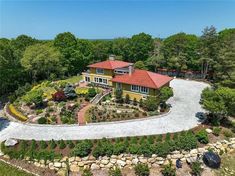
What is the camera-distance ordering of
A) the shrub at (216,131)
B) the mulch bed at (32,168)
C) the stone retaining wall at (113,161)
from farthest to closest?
1. the shrub at (216,131)
2. the stone retaining wall at (113,161)
3. the mulch bed at (32,168)

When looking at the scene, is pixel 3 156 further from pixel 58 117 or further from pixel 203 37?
pixel 203 37

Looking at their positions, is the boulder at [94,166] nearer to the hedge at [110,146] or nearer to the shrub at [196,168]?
the hedge at [110,146]

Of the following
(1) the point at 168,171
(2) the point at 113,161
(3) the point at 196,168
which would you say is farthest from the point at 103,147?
(3) the point at 196,168

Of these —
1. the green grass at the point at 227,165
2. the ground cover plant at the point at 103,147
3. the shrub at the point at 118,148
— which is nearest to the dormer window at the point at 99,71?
the ground cover plant at the point at 103,147

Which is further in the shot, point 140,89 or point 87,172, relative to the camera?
point 140,89

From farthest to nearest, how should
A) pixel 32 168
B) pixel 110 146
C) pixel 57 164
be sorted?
1. pixel 110 146
2. pixel 57 164
3. pixel 32 168

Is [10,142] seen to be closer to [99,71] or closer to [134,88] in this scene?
[134,88]

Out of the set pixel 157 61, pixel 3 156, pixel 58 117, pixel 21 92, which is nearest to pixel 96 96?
pixel 58 117
